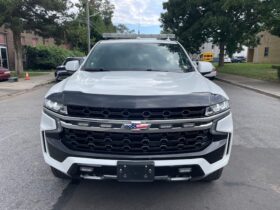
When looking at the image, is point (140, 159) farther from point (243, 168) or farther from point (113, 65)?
point (243, 168)

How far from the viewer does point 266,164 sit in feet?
15.9

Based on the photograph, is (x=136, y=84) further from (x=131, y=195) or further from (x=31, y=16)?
(x=31, y=16)

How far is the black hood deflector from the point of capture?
9.82 feet

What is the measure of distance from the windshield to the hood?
315mm

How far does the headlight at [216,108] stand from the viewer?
124 inches

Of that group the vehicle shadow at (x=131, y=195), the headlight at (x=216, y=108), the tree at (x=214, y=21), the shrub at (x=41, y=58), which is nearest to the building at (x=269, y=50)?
the tree at (x=214, y=21)

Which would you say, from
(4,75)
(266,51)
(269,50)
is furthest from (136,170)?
(266,51)

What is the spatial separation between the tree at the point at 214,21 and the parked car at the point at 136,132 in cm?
1653

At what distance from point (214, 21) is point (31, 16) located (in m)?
13.0

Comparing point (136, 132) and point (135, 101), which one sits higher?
point (135, 101)

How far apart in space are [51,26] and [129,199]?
21.4 m

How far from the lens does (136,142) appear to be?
10.1ft

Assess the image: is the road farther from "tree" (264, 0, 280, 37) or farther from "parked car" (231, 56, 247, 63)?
"parked car" (231, 56, 247, 63)

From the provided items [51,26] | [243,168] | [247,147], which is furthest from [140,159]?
[51,26]
